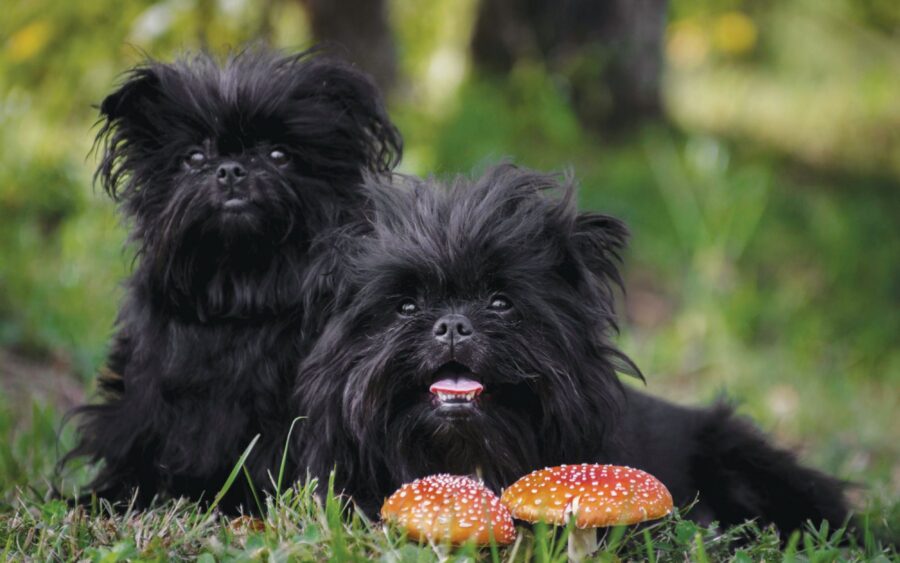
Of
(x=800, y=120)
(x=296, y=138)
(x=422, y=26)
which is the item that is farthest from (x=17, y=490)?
(x=800, y=120)

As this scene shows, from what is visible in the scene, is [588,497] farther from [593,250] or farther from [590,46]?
[590,46]

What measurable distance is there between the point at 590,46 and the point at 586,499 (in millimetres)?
7626

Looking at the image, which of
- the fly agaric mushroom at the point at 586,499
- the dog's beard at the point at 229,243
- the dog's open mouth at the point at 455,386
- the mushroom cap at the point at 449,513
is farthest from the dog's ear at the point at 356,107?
the fly agaric mushroom at the point at 586,499

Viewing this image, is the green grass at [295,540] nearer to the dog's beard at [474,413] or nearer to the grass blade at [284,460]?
the grass blade at [284,460]

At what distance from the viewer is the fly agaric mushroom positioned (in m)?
3.00

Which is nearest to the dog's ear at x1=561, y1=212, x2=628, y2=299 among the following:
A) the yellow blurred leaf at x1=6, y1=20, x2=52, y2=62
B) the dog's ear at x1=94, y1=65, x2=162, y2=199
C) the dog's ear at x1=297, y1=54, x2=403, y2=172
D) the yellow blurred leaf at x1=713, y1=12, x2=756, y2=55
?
the dog's ear at x1=297, y1=54, x2=403, y2=172

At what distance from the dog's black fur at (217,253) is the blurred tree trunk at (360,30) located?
4248 millimetres

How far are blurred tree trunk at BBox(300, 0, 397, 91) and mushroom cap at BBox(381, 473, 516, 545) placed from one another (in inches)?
218

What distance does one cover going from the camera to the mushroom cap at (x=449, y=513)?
3045 mm

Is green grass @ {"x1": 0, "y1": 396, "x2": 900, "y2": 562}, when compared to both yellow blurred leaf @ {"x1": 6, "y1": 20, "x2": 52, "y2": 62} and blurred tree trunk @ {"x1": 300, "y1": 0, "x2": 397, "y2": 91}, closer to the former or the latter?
yellow blurred leaf @ {"x1": 6, "y1": 20, "x2": 52, "y2": 62}

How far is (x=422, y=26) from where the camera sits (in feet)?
34.1


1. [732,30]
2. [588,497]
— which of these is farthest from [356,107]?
[732,30]

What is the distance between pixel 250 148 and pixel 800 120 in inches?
358

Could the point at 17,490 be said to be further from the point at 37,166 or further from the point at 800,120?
the point at 800,120
